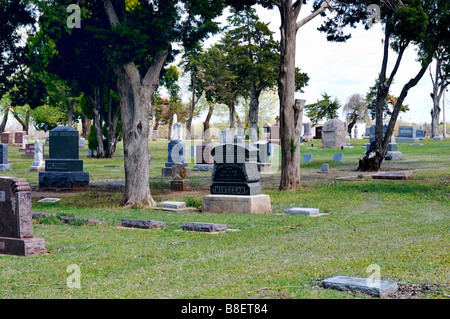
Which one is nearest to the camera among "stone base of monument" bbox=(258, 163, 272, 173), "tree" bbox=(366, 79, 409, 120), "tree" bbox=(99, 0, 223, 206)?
"tree" bbox=(99, 0, 223, 206)

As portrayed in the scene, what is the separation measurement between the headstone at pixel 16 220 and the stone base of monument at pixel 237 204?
6.00m

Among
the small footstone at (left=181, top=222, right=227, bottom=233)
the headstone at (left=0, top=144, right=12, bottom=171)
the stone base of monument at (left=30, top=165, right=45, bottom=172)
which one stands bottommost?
the small footstone at (left=181, top=222, right=227, bottom=233)

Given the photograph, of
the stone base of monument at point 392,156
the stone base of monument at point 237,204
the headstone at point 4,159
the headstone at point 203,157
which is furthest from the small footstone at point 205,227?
the stone base of monument at point 392,156

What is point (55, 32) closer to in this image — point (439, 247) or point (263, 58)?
point (439, 247)

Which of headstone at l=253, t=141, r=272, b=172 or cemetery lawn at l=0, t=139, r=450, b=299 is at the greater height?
headstone at l=253, t=141, r=272, b=172

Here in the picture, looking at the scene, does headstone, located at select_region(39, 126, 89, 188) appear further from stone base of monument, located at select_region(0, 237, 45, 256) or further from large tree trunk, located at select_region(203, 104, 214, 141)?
large tree trunk, located at select_region(203, 104, 214, 141)

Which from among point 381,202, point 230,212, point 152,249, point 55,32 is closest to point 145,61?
point 55,32

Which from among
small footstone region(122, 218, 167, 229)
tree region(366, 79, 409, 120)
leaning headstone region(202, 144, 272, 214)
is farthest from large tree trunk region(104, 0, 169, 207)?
tree region(366, 79, 409, 120)

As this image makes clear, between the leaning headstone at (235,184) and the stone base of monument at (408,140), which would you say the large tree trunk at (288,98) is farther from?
the stone base of monument at (408,140)

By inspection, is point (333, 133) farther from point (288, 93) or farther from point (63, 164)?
point (63, 164)

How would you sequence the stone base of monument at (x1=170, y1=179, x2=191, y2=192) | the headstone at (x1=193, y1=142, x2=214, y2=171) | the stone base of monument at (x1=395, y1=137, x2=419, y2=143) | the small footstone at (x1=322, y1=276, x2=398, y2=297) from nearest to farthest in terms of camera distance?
the small footstone at (x1=322, y1=276, x2=398, y2=297) → the stone base of monument at (x1=170, y1=179, x2=191, y2=192) → the headstone at (x1=193, y1=142, x2=214, y2=171) → the stone base of monument at (x1=395, y1=137, x2=419, y2=143)

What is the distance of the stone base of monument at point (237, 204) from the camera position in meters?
12.8

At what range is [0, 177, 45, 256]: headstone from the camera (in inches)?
299
